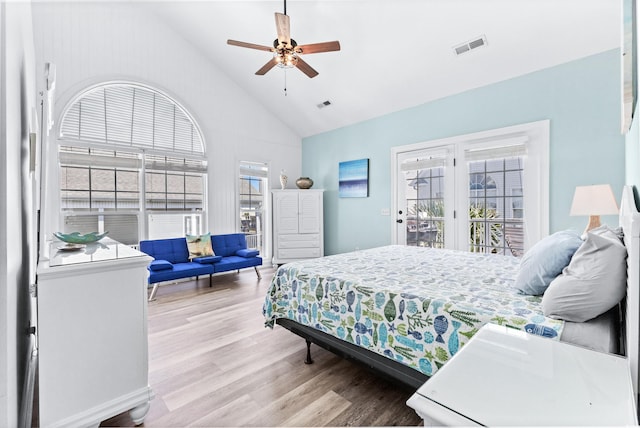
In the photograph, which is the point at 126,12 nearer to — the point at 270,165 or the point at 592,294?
the point at 270,165

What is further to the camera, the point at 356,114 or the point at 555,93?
the point at 356,114

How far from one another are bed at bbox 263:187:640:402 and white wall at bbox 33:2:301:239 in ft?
11.6

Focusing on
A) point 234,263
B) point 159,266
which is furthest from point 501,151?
point 159,266

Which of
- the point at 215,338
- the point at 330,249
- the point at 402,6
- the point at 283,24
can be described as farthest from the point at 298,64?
the point at 330,249

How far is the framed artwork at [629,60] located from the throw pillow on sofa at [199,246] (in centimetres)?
466

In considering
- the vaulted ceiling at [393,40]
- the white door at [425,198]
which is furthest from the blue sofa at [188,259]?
the vaulted ceiling at [393,40]

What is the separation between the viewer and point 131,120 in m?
4.52

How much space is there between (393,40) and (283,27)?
1599mm

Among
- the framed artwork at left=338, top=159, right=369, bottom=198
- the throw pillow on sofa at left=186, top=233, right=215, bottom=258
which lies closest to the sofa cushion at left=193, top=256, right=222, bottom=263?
the throw pillow on sofa at left=186, top=233, right=215, bottom=258

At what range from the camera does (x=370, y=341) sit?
1.80 m

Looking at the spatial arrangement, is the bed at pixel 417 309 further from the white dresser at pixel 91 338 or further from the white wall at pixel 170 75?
the white wall at pixel 170 75

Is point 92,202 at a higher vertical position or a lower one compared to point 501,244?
higher

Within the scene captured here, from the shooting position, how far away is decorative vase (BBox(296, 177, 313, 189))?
6044 mm

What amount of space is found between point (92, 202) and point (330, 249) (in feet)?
13.1
